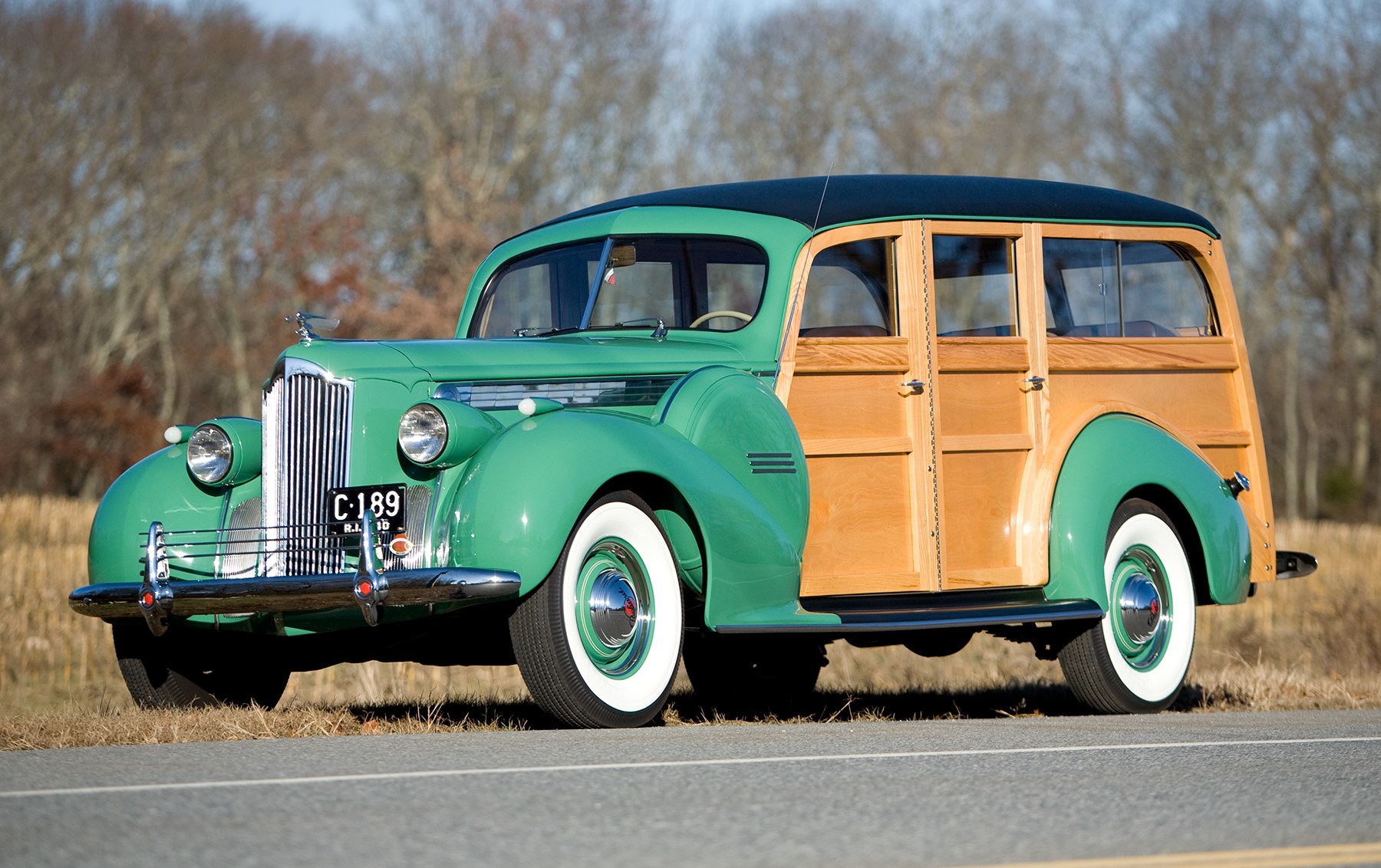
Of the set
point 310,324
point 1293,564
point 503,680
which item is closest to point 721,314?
point 310,324

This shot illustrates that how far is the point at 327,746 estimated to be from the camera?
5867 mm

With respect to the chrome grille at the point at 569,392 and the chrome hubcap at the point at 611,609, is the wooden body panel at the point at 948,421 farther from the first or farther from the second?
the chrome hubcap at the point at 611,609

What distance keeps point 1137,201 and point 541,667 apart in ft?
15.3

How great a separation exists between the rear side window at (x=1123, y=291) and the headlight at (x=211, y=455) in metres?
4.06

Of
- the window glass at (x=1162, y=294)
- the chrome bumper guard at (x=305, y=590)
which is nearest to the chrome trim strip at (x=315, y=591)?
the chrome bumper guard at (x=305, y=590)

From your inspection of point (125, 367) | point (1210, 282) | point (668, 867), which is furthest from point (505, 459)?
point (125, 367)

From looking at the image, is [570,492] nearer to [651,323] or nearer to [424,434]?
[424,434]

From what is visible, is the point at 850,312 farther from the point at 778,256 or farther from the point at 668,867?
the point at 668,867

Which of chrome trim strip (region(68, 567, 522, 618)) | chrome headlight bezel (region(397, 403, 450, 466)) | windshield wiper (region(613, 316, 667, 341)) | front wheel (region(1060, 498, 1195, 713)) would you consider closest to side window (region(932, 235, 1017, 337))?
front wheel (region(1060, 498, 1195, 713))

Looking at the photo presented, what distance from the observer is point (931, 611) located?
7.83 metres

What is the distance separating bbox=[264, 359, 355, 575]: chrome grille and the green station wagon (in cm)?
1

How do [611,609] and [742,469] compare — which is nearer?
[611,609]

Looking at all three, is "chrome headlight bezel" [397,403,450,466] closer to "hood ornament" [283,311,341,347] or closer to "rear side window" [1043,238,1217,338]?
"hood ornament" [283,311,341,347]

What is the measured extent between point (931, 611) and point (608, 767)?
295cm
